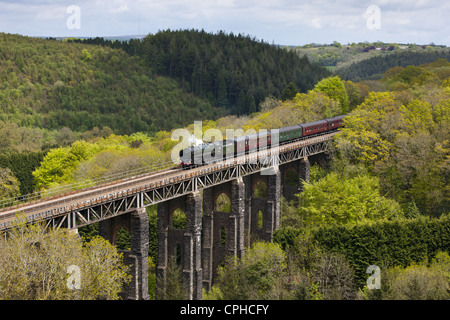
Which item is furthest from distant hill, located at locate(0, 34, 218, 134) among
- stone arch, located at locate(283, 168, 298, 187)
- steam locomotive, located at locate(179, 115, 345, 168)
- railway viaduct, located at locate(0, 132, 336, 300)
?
railway viaduct, located at locate(0, 132, 336, 300)

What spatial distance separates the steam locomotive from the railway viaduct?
146 centimetres

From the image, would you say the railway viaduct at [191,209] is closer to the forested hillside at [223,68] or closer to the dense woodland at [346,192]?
the dense woodland at [346,192]

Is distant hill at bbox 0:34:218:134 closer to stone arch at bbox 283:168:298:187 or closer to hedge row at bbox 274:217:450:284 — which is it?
stone arch at bbox 283:168:298:187

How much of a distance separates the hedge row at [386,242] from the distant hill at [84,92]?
103 metres

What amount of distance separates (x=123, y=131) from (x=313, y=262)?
104 metres

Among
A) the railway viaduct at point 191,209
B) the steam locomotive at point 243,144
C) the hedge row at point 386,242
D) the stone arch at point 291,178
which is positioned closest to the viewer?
the railway viaduct at point 191,209

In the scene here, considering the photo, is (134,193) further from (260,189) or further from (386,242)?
(260,189)

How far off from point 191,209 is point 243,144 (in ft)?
46.3

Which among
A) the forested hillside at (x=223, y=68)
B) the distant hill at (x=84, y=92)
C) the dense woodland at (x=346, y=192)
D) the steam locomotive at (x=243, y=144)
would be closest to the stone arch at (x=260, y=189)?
the dense woodland at (x=346, y=192)

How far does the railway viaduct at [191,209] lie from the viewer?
44906 mm

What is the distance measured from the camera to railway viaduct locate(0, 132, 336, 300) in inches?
1768

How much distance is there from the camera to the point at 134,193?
47.4m
